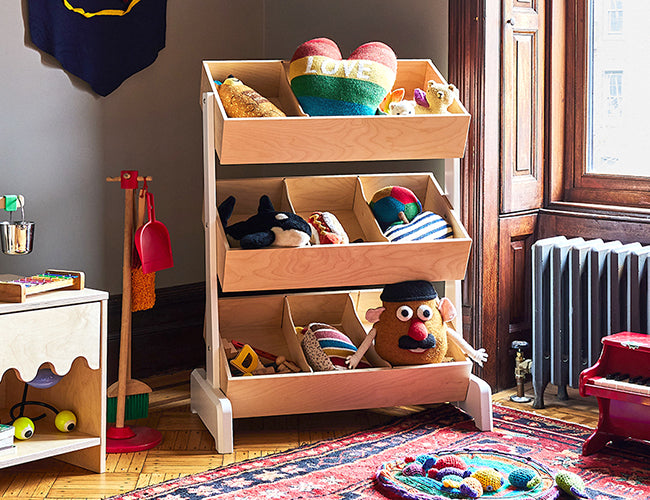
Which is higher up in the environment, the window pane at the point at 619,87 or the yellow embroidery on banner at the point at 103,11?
the yellow embroidery on banner at the point at 103,11

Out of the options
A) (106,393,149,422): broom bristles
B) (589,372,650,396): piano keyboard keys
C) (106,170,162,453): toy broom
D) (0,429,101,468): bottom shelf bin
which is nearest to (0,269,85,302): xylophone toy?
(106,170,162,453): toy broom

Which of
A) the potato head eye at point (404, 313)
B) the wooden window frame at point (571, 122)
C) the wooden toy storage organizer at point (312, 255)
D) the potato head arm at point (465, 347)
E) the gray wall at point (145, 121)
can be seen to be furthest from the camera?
the wooden window frame at point (571, 122)

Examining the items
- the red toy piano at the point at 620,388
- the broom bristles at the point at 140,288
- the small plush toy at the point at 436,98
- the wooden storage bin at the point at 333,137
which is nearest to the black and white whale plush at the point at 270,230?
the wooden storage bin at the point at 333,137

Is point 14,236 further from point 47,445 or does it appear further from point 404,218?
point 404,218

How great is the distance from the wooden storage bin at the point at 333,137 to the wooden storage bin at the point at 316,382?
615 millimetres

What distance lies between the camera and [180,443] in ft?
8.68

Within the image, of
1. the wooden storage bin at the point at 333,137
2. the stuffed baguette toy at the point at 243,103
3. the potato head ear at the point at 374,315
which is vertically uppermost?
the stuffed baguette toy at the point at 243,103

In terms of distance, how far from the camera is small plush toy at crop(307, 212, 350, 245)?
8.68ft

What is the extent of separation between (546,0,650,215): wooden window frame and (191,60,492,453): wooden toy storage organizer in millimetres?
545

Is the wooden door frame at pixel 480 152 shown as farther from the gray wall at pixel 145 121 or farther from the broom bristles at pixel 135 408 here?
the broom bristles at pixel 135 408

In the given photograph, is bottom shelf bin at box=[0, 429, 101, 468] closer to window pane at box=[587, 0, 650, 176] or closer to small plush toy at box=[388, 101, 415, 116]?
small plush toy at box=[388, 101, 415, 116]

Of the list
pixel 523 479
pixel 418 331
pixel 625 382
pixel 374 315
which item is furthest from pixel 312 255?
pixel 625 382

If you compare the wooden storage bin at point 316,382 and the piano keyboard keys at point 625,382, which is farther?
the wooden storage bin at point 316,382

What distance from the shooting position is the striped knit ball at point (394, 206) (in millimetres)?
2775
